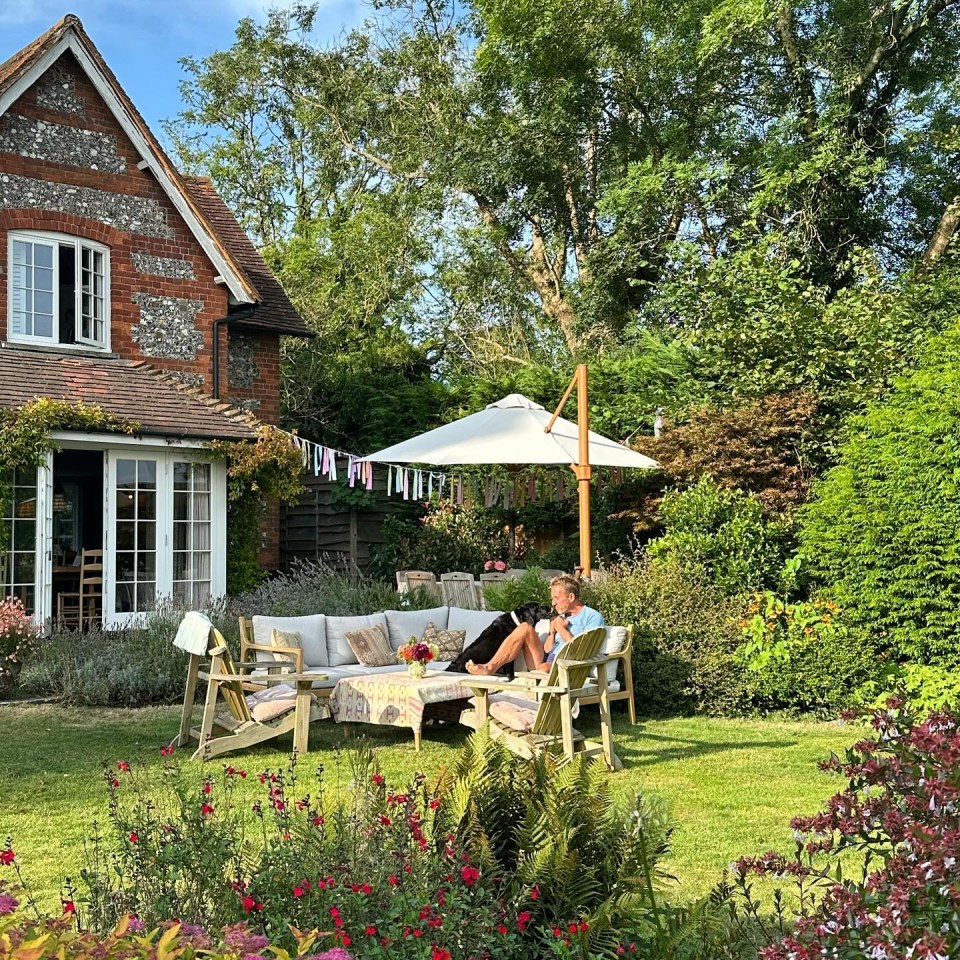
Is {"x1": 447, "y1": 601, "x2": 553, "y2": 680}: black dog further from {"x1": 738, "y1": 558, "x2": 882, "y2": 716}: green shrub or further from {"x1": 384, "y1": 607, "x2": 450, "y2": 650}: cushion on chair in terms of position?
{"x1": 738, "y1": 558, "x2": 882, "y2": 716}: green shrub

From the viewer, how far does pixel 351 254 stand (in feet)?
87.3

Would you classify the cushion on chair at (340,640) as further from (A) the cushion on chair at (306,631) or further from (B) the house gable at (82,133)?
(B) the house gable at (82,133)

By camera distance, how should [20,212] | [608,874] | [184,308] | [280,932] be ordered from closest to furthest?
[280,932], [608,874], [20,212], [184,308]

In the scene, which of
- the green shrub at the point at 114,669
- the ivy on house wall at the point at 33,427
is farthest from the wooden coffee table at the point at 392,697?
the ivy on house wall at the point at 33,427

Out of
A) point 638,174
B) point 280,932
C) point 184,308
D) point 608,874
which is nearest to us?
point 280,932

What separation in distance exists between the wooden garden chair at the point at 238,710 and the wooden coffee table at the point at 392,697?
0.88 ft

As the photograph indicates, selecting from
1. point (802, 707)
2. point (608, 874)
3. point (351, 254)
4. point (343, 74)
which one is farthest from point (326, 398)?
point (608, 874)

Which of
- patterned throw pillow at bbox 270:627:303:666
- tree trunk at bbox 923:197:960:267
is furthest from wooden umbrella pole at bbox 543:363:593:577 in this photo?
tree trunk at bbox 923:197:960:267

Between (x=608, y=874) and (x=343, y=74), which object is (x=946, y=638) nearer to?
(x=608, y=874)

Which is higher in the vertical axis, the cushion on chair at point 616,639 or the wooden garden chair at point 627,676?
the cushion on chair at point 616,639

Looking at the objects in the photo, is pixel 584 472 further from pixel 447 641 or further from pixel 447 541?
pixel 447 541

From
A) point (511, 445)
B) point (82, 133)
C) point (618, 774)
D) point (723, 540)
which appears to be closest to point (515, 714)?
point (618, 774)

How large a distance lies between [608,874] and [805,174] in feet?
54.6

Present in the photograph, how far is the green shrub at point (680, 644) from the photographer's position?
9.76 metres
